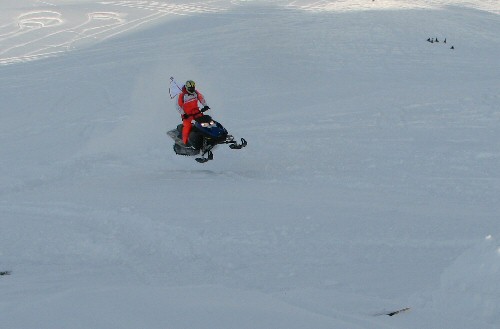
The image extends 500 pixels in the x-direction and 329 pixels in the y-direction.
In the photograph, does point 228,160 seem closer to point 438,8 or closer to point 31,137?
point 31,137

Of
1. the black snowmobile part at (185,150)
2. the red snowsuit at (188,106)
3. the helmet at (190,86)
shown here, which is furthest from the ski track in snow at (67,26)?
the helmet at (190,86)

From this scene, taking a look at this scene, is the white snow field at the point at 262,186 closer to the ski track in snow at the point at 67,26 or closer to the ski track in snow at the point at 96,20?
the ski track in snow at the point at 67,26

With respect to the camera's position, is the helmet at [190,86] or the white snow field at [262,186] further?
the helmet at [190,86]

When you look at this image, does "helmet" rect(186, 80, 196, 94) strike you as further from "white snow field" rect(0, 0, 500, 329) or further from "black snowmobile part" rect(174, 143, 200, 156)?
"white snow field" rect(0, 0, 500, 329)

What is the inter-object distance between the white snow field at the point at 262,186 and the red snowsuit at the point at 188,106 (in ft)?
2.64

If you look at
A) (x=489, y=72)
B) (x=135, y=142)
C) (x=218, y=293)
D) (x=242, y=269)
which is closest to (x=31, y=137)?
(x=135, y=142)

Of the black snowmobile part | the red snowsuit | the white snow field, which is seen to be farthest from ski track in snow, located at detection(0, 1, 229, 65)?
the red snowsuit

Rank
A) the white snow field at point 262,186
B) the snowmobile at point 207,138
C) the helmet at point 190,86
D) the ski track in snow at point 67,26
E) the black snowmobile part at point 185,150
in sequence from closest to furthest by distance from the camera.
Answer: the white snow field at point 262,186 → the helmet at point 190,86 → the snowmobile at point 207,138 → the black snowmobile part at point 185,150 → the ski track in snow at point 67,26

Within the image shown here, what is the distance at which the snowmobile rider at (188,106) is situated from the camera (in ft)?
38.2

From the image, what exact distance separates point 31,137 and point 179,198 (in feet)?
24.1

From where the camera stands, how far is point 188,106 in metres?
11.8

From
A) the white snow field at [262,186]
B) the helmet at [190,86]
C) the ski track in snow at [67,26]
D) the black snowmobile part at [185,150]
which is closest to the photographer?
the white snow field at [262,186]

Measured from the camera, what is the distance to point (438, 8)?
1262 inches

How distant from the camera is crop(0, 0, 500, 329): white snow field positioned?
5.12 metres
